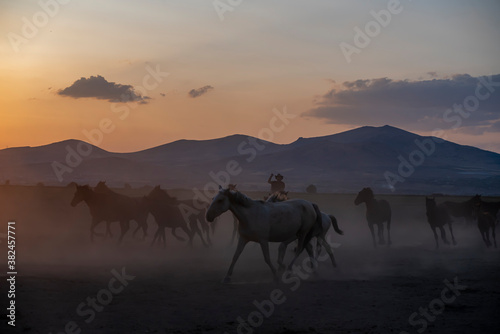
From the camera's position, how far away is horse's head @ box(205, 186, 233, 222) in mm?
13202

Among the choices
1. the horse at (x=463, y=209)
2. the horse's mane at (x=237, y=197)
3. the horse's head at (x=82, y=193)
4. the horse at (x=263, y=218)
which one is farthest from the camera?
the horse at (x=463, y=209)

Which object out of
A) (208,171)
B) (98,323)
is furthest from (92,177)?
(98,323)

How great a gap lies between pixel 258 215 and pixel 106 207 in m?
8.93

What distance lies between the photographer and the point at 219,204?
13367 millimetres

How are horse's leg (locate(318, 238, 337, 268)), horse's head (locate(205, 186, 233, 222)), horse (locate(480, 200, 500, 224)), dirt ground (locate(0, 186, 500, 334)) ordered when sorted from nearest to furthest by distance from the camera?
dirt ground (locate(0, 186, 500, 334))
horse's head (locate(205, 186, 233, 222))
horse's leg (locate(318, 238, 337, 268))
horse (locate(480, 200, 500, 224))

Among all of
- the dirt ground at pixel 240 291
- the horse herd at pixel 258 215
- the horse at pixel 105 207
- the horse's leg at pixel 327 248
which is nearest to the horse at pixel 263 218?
the horse herd at pixel 258 215

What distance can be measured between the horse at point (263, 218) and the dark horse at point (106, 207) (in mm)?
8311

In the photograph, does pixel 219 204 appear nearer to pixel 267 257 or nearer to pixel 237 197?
pixel 237 197

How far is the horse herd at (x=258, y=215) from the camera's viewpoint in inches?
537

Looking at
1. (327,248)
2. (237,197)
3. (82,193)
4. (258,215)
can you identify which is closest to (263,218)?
(258,215)

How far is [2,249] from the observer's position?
17.8 meters

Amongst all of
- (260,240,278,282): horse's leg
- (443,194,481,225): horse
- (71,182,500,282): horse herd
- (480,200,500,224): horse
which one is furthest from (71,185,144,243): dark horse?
(480,200,500,224): horse

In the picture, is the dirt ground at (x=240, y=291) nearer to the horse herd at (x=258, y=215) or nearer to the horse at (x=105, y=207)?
the horse herd at (x=258, y=215)

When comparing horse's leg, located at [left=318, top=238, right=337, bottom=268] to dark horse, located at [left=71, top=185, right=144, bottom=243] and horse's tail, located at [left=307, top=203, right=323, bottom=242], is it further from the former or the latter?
dark horse, located at [left=71, top=185, right=144, bottom=243]
